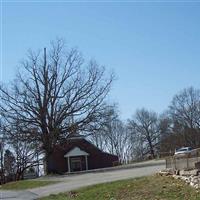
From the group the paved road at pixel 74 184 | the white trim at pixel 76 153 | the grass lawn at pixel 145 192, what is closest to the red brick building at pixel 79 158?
the white trim at pixel 76 153

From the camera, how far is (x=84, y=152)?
7731cm

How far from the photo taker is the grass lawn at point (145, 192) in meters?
18.9

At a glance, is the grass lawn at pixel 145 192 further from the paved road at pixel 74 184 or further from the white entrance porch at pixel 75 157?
the white entrance porch at pixel 75 157

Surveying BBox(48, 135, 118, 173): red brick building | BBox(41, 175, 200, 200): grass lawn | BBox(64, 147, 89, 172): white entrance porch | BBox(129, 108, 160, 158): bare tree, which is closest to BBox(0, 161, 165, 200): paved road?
BBox(41, 175, 200, 200): grass lawn

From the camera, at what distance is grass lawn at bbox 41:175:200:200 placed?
1892cm

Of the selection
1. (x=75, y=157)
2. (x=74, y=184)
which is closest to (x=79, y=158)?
(x=75, y=157)

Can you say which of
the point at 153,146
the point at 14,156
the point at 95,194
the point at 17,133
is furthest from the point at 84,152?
the point at 95,194

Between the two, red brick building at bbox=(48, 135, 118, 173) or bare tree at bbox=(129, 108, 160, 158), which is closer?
red brick building at bbox=(48, 135, 118, 173)

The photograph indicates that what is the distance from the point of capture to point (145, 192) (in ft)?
68.0

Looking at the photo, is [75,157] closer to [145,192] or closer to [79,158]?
[79,158]

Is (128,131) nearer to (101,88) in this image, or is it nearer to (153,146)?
(153,146)

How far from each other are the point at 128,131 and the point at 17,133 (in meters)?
72.6

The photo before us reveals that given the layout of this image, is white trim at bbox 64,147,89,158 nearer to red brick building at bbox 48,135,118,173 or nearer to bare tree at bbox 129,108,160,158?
red brick building at bbox 48,135,118,173

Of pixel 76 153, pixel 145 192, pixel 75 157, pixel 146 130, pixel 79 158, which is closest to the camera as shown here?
pixel 145 192
